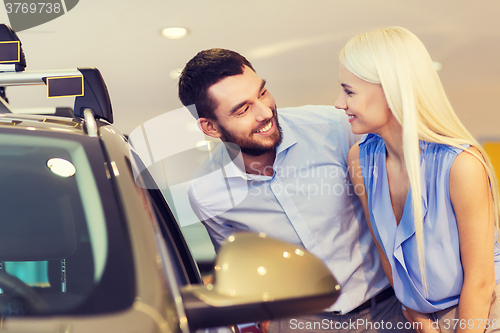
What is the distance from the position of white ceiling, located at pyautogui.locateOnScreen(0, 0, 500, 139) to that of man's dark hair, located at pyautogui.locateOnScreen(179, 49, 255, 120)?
156cm

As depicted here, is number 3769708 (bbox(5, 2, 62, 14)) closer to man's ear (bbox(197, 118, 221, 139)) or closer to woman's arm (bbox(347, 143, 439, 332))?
man's ear (bbox(197, 118, 221, 139))

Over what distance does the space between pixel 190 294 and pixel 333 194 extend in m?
0.92

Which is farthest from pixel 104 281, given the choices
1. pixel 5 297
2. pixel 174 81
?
pixel 174 81

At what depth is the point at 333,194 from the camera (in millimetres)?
1436

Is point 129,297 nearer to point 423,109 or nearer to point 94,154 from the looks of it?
point 94,154

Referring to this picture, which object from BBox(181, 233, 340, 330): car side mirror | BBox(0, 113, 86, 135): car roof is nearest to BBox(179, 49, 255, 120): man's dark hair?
BBox(0, 113, 86, 135): car roof

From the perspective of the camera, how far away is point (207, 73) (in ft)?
5.49

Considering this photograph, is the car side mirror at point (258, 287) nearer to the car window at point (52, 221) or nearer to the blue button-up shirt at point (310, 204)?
the car window at point (52, 221)

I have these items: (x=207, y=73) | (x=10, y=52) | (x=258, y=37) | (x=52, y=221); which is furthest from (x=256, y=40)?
(x=52, y=221)

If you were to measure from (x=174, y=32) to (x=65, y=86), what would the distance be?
2.49 m

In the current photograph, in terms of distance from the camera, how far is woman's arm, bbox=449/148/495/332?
3.47ft

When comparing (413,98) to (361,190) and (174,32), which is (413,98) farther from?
(174,32)

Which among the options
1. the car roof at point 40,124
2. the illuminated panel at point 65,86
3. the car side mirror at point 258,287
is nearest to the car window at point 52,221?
the car roof at point 40,124

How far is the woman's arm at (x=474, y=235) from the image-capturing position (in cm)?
106
